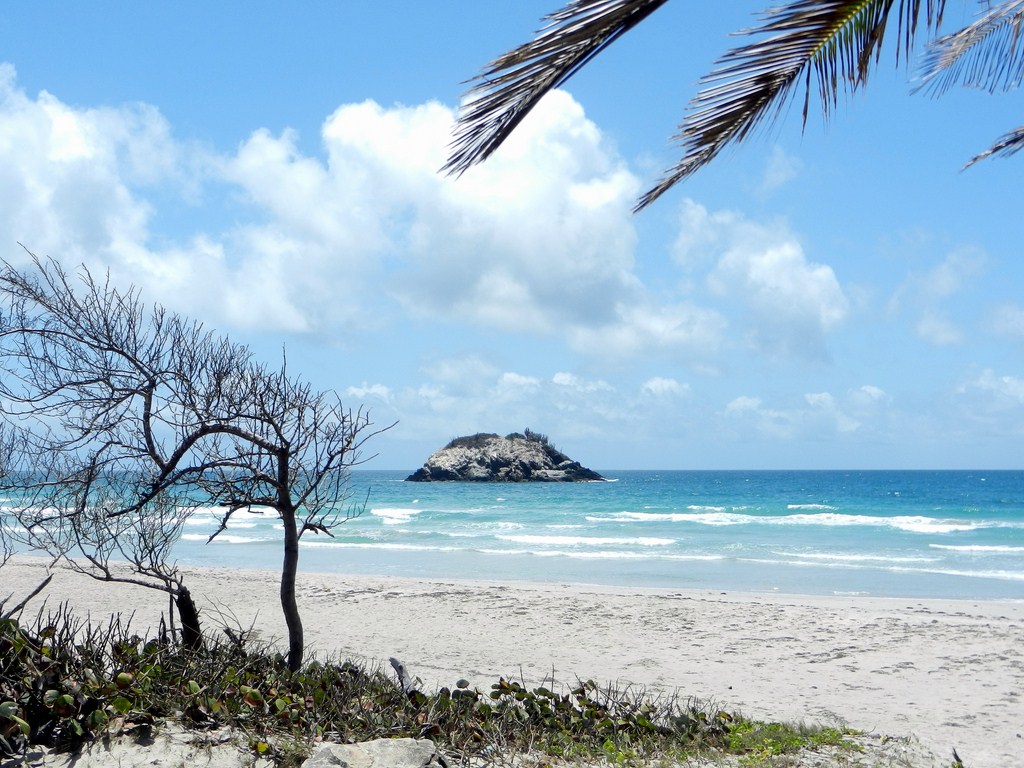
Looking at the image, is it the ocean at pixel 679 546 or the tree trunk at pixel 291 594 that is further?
the ocean at pixel 679 546

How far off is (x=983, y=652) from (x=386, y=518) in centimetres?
3165

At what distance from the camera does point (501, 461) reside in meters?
82.1

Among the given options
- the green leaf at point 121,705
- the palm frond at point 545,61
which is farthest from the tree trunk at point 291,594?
the palm frond at point 545,61

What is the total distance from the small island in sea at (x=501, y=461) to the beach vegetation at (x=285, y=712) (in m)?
76.1

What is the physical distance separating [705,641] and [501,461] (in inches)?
2770

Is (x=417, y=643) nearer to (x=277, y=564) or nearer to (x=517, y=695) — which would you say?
(x=517, y=695)

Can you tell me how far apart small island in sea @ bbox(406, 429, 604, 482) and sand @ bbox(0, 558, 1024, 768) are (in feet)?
208

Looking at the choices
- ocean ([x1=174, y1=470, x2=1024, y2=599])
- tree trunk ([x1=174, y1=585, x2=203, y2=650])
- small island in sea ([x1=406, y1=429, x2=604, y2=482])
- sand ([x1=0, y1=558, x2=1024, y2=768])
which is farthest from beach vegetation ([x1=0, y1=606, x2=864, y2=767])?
small island in sea ([x1=406, y1=429, x2=604, y2=482])

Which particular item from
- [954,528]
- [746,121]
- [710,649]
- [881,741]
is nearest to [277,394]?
[746,121]

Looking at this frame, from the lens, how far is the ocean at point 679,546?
1947 centimetres

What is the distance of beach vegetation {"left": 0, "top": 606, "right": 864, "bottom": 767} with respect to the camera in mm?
3812

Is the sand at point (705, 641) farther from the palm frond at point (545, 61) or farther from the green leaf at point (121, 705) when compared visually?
the palm frond at point (545, 61)

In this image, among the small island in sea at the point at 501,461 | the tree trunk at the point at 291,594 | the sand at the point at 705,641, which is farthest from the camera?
the small island in sea at the point at 501,461

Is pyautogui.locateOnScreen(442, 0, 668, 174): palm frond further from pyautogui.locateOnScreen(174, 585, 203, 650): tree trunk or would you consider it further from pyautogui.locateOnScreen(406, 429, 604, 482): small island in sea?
pyautogui.locateOnScreen(406, 429, 604, 482): small island in sea
